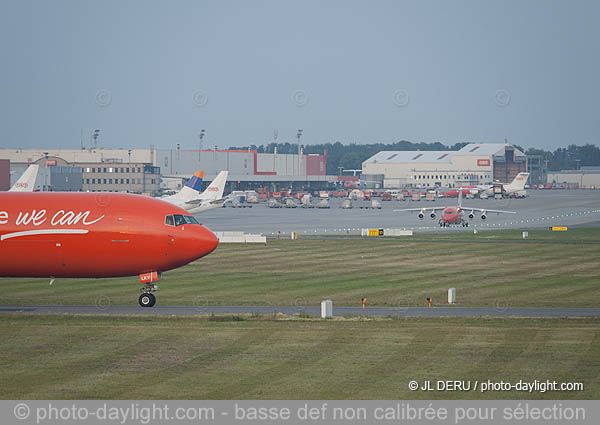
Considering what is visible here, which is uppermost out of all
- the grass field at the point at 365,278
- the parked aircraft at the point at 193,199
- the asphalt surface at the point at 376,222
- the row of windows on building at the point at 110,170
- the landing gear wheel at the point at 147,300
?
the row of windows on building at the point at 110,170

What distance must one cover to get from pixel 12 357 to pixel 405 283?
2906 cm

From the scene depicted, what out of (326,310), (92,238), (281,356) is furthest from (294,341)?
(92,238)

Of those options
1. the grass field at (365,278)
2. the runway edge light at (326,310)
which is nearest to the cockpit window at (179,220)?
the grass field at (365,278)

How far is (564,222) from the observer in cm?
12731

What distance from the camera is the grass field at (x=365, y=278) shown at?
46281 mm

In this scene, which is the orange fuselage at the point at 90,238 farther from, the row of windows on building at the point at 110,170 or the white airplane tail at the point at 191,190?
the row of windows on building at the point at 110,170

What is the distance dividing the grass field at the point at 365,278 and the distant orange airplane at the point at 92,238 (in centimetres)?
347

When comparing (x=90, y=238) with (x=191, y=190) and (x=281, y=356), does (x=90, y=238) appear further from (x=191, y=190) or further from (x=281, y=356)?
(x=191, y=190)

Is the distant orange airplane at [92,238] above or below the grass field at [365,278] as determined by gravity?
above

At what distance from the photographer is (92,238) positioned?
41.0 metres

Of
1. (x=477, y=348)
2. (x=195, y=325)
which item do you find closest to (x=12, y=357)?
(x=195, y=325)

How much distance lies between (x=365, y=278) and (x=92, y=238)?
67.5ft
